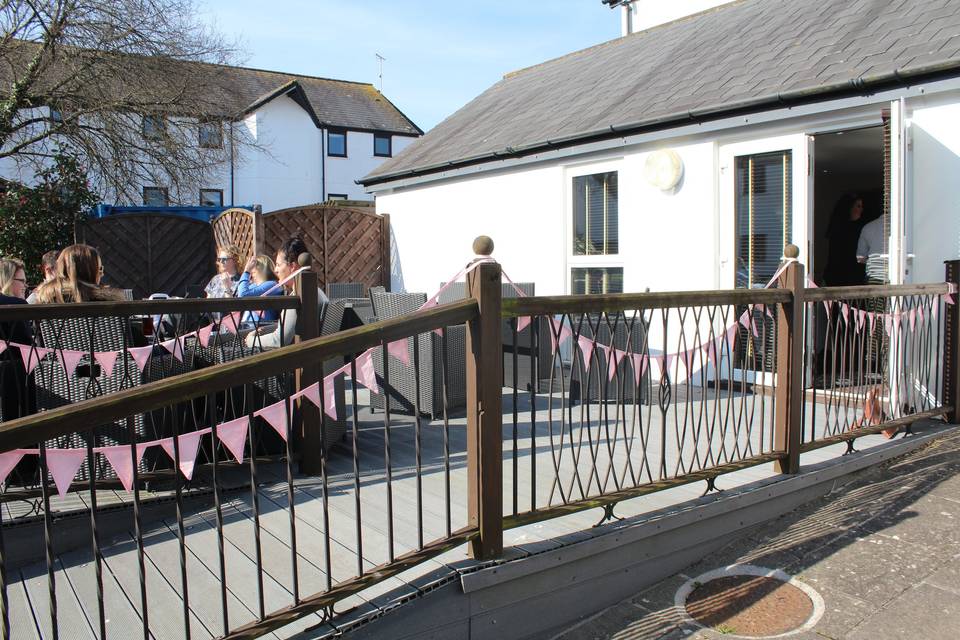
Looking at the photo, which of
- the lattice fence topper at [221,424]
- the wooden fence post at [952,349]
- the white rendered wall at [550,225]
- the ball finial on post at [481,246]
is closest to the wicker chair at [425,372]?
the ball finial on post at [481,246]

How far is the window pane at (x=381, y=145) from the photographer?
34.5m

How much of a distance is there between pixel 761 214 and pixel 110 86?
1316cm

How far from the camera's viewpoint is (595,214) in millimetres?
8273

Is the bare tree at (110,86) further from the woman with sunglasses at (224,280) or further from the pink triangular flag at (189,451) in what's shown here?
the pink triangular flag at (189,451)

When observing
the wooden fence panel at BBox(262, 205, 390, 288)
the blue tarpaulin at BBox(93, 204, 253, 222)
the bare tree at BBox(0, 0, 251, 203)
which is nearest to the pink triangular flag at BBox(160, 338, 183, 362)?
the wooden fence panel at BBox(262, 205, 390, 288)

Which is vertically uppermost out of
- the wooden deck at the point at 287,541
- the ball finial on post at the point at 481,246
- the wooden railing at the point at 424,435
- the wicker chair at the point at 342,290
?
the ball finial on post at the point at 481,246

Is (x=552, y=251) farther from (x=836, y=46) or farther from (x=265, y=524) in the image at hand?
(x=265, y=524)

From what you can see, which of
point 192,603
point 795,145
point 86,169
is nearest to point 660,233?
point 795,145

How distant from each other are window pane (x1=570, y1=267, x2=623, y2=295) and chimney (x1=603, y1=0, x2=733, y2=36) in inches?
301

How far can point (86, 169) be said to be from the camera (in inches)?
551

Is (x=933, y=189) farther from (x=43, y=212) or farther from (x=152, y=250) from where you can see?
(x=43, y=212)

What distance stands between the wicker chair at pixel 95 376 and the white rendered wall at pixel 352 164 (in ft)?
100

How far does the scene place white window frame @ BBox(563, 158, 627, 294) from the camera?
25.7 ft

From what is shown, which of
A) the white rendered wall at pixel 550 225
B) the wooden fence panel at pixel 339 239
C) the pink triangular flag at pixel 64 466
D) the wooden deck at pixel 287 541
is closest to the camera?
the pink triangular flag at pixel 64 466
